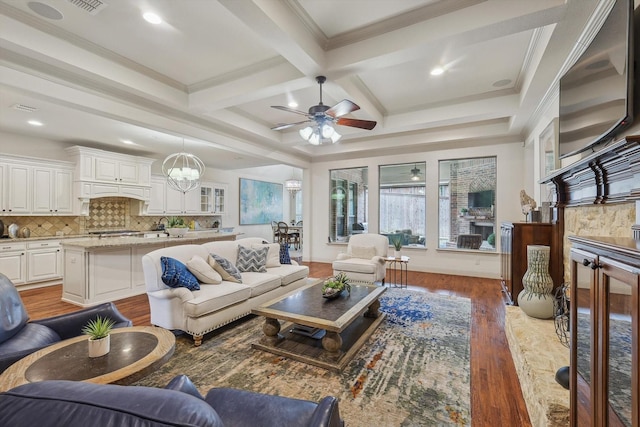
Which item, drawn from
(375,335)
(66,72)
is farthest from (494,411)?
(66,72)

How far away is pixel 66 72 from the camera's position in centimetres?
306

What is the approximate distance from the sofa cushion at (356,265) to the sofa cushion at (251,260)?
1.35 metres

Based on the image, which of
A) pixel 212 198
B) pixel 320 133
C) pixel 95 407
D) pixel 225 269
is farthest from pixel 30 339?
pixel 212 198

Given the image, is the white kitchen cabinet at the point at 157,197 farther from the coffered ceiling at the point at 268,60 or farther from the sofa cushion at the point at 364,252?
the sofa cushion at the point at 364,252

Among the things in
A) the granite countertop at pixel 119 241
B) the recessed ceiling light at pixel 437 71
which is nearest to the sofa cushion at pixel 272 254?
the granite countertop at pixel 119 241

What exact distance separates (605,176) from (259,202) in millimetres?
9676

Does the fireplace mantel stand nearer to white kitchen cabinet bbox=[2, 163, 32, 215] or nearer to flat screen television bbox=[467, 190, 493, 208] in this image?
flat screen television bbox=[467, 190, 493, 208]

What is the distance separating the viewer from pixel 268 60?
327 centimetres

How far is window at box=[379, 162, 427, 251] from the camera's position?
6638 mm

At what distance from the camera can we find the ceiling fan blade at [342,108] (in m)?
3.00

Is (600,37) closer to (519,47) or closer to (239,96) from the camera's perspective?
(519,47)

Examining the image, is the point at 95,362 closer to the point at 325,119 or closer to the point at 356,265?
the point at 325,119

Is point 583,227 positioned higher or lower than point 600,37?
lower

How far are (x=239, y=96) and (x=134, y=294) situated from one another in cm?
360
